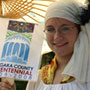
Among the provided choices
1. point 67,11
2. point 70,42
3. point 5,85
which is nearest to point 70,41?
point 70,42

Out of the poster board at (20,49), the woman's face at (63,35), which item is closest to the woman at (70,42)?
the woman's face at (63,35)

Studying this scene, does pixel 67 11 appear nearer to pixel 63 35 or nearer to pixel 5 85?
pixel 63 35

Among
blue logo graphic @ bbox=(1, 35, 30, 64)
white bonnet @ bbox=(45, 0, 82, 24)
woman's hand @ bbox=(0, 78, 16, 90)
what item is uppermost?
white bonnet @ bbox=(45, 0, 82, 24)

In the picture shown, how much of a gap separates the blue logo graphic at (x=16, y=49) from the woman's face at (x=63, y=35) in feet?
0.87

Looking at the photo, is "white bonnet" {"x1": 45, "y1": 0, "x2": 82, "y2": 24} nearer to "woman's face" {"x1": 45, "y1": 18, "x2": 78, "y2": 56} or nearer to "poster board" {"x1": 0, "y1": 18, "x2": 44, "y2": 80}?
"woman's face" {"x1": 45, "y1": 18, "x2": 78, "y2": 56}

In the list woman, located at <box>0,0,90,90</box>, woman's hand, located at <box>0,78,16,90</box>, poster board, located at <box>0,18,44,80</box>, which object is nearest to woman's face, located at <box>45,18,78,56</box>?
woman, located at <box>0,0,90,90</box>

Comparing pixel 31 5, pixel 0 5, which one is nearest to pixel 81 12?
pixel 31 5

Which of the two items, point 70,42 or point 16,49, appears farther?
point 16,49

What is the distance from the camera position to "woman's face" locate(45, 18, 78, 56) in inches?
48.9

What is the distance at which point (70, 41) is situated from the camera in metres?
1.24

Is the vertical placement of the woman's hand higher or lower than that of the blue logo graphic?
lower

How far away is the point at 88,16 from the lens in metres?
1.23

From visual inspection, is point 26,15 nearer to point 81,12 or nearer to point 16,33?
point 16,33

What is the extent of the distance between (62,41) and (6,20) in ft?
1.77
